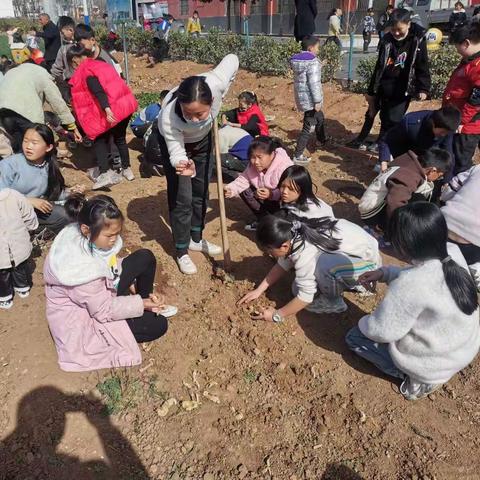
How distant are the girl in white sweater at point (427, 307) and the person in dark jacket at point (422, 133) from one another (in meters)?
2.06

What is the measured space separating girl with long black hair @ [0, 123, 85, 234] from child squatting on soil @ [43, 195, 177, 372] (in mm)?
1266

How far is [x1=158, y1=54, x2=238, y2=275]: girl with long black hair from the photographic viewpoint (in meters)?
2.88

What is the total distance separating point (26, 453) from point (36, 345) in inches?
30.8

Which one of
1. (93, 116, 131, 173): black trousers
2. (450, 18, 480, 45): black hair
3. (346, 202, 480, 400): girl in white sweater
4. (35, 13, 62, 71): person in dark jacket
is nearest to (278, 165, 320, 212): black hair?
(346, 202, 480, 400): girl in white sweater

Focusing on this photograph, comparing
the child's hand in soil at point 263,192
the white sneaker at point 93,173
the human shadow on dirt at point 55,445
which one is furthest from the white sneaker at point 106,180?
the human shadow on dirt at point 55,445

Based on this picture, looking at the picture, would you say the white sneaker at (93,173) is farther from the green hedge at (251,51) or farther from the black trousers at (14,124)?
the green hedge at (251,51)

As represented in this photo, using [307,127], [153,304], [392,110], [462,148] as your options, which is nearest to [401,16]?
[392,110]

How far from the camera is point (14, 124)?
4.55 meters

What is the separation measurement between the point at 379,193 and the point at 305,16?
5967mm

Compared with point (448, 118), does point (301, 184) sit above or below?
below

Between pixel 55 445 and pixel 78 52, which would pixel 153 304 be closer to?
pixel 55 445

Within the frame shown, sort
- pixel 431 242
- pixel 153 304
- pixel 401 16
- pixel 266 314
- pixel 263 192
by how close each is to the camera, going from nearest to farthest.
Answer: pixel 431 242
pixel 153 304
pixel 266 314
pixel 263 192
pixel 401 16

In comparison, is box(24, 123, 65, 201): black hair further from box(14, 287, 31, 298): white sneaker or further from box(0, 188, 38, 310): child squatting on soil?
box(14, 287, 31, 298): white sneaker

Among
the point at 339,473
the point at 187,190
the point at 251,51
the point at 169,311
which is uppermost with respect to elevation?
the point at 251,51
